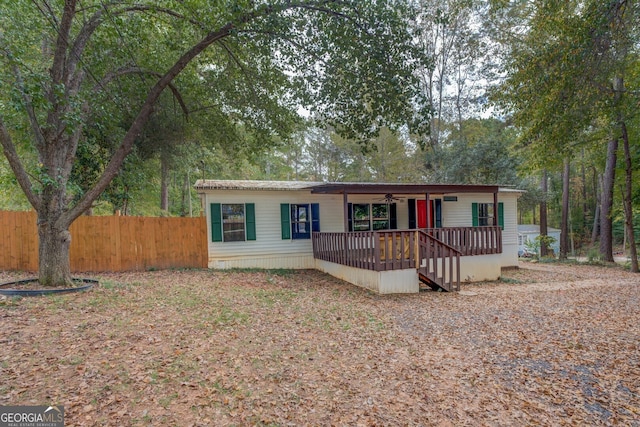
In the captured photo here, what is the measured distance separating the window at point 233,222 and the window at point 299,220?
1.10 metres

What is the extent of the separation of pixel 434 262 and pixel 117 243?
30.1 feet

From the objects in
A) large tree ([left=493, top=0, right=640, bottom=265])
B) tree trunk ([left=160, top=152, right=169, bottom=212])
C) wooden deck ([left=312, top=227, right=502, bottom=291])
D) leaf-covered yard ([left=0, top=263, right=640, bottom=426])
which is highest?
large tree ([left=493, top=0, right=640, bottom=265])

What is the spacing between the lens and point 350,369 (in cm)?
393

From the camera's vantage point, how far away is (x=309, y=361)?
160 inches

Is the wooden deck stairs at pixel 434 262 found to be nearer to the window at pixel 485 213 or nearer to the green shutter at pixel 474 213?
the green shutter at pixel 474 213

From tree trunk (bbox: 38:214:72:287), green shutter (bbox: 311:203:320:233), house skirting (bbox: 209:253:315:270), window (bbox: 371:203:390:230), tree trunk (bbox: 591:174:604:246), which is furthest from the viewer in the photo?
tree trunk (bbox: 591:174:604:246)

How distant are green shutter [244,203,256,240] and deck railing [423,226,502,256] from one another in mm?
5761

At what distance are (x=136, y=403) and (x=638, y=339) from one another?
263 inches

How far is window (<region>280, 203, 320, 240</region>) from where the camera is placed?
11867 mm

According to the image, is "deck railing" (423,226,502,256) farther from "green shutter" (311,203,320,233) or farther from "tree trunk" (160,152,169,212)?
"tree trunk" (160,152,169,212)

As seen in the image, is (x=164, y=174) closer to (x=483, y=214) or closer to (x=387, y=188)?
(x=387, y=188)

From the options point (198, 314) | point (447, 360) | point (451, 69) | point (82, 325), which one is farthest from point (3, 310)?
point (451, 69)

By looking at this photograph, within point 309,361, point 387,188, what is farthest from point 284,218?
point 309,361

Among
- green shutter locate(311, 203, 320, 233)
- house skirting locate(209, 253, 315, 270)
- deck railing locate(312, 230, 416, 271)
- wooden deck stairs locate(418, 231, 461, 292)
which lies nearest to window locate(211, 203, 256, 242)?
house skirting locate(209, 253, 315, 270)
